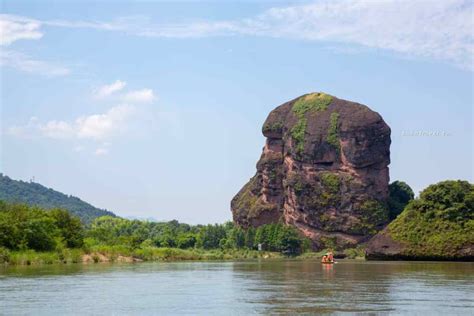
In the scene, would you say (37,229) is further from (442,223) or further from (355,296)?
(442,223)

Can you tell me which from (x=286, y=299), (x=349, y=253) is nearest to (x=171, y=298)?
(x=286, y=299)

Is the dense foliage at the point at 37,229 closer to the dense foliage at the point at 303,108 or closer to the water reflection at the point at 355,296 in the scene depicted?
the water reflection at the point at 355,296

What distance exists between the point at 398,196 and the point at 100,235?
81127mm

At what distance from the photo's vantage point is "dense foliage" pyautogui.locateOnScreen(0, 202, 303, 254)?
6656 cm

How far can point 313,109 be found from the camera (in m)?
164

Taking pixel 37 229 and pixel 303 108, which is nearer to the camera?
pixel 37 229

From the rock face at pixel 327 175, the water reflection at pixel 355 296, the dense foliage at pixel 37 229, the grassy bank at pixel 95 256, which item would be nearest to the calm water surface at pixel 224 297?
the water reflection at pixel 355 296

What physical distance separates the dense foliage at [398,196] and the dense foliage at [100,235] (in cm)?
2223

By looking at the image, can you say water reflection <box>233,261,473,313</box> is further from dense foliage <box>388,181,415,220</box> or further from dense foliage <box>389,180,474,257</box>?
dense foliage <box>388,181,415,220</box>

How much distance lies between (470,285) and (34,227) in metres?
43.9

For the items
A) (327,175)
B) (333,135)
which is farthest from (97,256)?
(333,135)

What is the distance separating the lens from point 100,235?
10256 centimetres

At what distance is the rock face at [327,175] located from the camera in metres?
150

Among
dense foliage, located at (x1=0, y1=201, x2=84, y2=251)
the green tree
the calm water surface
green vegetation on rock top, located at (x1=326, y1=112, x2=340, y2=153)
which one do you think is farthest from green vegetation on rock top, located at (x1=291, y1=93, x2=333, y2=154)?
the calm water surface
